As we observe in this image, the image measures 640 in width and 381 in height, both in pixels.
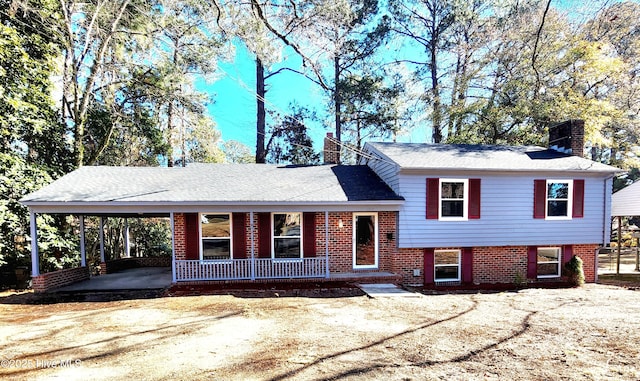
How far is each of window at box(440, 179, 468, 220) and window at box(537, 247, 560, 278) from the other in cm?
370

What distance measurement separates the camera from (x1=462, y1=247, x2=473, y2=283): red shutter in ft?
34.5

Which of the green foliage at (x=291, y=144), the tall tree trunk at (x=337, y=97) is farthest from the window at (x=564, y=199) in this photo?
the green foliage at (x=291, y=144)

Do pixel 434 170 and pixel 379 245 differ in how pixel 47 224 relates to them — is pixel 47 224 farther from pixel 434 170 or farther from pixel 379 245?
pixel 434 170

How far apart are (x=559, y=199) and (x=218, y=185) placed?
11824 mm

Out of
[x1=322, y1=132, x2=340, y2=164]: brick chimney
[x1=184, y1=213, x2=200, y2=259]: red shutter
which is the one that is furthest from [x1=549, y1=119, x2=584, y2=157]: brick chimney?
[x1=184, y1=213, x2=200, y2=259]: red shutter

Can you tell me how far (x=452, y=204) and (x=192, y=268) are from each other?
8.67 m

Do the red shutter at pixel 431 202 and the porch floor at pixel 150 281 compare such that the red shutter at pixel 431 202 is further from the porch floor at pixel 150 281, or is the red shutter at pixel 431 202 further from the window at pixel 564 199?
the window at pixel 564 199

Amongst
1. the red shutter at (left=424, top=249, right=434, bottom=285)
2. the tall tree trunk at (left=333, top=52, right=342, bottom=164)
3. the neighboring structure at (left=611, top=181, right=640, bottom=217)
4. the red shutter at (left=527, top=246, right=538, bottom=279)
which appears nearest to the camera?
the red shutter at (left=424, top=249, right=434, bottom=285)

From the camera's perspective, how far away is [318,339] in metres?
→ 5.06

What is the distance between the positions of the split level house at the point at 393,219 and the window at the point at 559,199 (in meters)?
0.04

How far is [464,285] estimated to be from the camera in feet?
33.7

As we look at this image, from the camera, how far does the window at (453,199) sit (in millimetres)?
10141

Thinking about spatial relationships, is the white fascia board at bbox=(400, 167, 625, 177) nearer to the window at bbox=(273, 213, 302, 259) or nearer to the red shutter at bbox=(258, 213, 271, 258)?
the window at bbox=(273, 213, 302, 259)

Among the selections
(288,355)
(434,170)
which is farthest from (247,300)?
(434,170)
